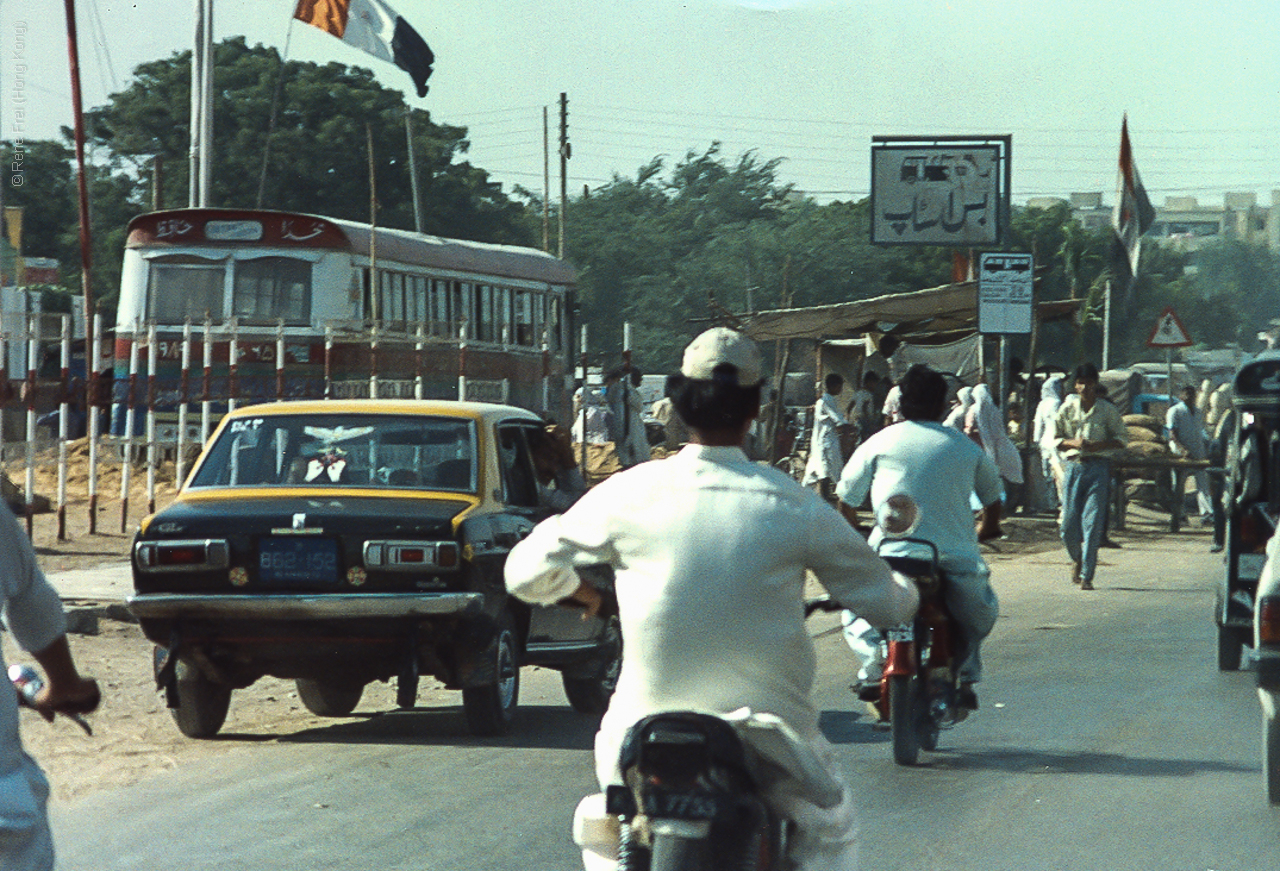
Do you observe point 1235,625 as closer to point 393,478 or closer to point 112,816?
point 393,478

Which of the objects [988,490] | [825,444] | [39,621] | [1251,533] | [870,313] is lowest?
[825,444]

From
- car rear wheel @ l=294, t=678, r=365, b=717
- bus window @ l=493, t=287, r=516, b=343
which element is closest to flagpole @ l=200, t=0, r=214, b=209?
bus window @ l=493, t=287, r=516, b=343

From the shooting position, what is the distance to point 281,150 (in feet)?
172

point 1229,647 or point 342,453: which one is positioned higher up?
point 342,453

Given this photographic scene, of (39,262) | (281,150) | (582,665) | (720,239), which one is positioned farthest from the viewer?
(720,239)

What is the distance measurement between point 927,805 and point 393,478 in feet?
10.3

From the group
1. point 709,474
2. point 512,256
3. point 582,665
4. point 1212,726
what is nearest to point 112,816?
point 582,665

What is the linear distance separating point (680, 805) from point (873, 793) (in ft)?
12.4

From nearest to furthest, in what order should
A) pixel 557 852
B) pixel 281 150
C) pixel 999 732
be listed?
pixel 557 852 < pixel 999 732 < pixel 281 150

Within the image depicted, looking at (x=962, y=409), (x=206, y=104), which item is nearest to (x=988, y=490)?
(x=962, y=409)

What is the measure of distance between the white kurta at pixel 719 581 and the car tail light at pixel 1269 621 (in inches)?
132

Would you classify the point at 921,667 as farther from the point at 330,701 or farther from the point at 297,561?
the point at 330,701

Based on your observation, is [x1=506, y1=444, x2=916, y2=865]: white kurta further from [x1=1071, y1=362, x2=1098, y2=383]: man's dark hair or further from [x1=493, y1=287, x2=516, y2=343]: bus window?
[x1=493, y1=287, x2=516, y2=343]: bus window

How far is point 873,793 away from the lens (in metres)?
6.94
